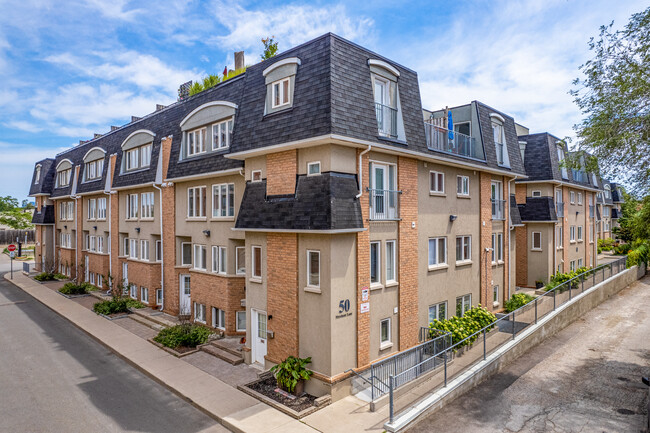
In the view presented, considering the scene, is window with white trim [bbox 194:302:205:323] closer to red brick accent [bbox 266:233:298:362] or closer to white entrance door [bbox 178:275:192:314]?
white entrance door [bbox 178:275:192:314]

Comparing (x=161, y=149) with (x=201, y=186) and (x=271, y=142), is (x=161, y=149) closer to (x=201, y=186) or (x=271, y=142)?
(x=201, y=186)

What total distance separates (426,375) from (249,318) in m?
6.44

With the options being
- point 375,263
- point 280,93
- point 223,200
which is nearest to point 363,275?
point 375,263

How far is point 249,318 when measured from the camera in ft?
44.6

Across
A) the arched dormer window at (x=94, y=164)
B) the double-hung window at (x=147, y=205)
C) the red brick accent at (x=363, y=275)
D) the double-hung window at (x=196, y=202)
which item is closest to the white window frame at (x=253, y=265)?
the red brick accent at (x=363, y=275)

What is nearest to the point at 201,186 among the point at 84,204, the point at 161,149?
the point at 161,149

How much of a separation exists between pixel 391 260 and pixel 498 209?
9.76 metres

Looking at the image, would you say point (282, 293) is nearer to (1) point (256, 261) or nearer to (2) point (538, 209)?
(1) point (256, 261)

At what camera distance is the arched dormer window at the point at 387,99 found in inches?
499

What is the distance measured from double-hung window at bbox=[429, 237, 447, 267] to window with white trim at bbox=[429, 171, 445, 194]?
6.68ft

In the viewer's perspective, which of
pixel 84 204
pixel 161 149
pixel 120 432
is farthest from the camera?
pixel 84 204

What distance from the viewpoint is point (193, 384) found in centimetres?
1202

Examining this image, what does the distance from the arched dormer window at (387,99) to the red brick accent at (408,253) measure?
1.13 meters

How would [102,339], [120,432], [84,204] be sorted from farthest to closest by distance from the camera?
[84,204] < [102,339] < [120,432]
